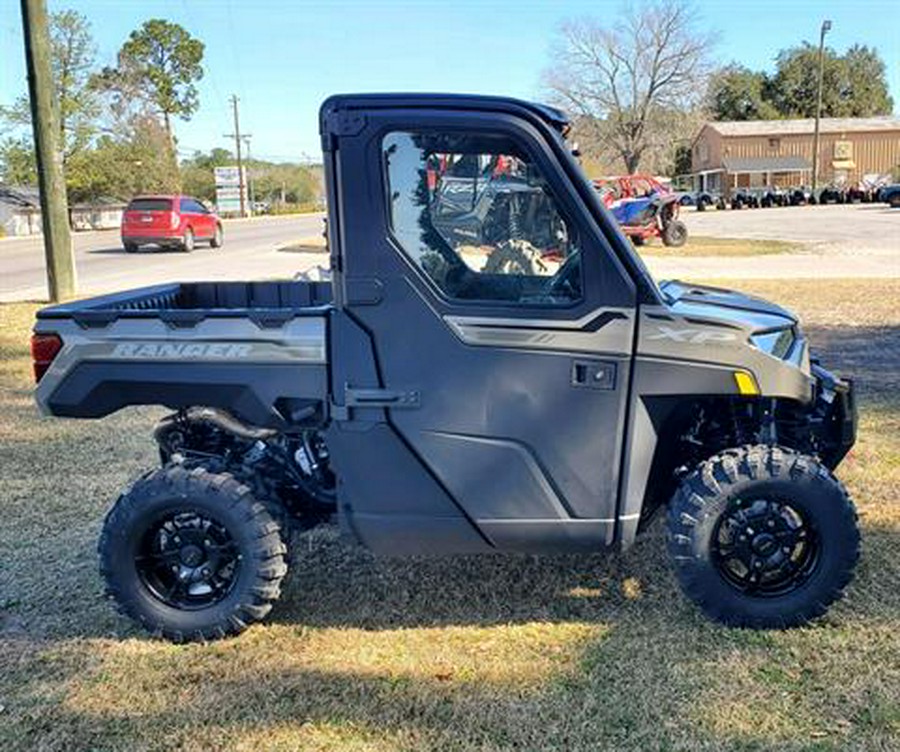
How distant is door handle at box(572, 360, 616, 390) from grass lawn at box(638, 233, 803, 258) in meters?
19.0

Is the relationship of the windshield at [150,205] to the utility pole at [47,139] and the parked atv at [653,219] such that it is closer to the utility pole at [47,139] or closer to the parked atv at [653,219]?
the parked atv at [653,219]

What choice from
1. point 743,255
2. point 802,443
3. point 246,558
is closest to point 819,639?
point 802,443

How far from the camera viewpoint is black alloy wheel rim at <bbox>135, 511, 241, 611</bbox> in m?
3.61

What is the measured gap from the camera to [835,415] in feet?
13.1

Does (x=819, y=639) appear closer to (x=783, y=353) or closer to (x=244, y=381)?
(x=783, y=353)

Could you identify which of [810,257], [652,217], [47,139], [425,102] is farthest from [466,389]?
[652,217]

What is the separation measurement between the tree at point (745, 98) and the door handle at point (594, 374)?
9963 cm

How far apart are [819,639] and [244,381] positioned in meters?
2.42

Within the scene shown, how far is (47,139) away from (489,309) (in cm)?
1108

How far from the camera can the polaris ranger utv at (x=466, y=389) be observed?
3.29 metres

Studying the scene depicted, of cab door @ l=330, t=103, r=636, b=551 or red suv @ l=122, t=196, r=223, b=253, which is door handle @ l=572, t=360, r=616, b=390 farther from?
red suv @ l=122, t=196, r=223, b=253

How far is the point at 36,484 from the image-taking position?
5.61 m

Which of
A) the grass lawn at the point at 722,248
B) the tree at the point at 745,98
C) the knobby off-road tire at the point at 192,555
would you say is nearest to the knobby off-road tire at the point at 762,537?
the knobby off-road tire at the point at 192,555

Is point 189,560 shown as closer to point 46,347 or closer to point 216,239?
point 46,347
